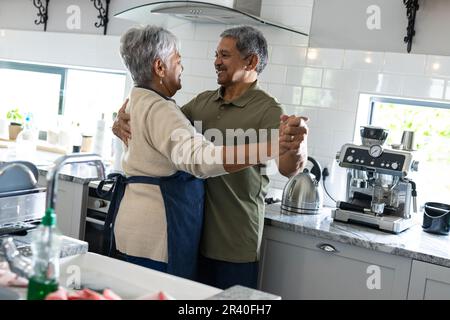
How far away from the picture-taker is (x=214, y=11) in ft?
9.51

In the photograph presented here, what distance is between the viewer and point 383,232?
2.46 metres

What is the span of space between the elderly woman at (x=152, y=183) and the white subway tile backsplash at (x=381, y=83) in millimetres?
1178

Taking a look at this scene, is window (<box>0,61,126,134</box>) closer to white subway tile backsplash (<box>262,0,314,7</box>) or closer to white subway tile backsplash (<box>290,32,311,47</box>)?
white subway tile backsplash (<box>262,0,314,7</box>)

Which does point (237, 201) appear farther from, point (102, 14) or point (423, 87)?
point (102, 14)

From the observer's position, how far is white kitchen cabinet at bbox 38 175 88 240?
3035mm

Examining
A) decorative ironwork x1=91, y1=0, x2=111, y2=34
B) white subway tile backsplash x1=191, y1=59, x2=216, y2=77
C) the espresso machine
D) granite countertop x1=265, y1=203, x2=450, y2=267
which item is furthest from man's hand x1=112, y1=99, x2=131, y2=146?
decorative ironwork x1=91, y1=0, x2=111, y2=34

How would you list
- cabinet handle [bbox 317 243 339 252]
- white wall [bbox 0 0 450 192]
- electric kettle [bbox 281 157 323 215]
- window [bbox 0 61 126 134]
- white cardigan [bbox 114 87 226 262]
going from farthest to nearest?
1. window [bbox 0 61 126 134]
2. white wall [bbox 0 0 450 192]
3. electric kettle [bbox 281 157 323 215]
4. cabinet handle [bbox 317 243 339 252]
5. white cardigan [bbox 114 87 226 262]

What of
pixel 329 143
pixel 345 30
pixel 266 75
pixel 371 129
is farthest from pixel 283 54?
pixel 371 129

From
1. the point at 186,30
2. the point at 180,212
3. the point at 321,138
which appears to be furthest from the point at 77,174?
the point at 321,138

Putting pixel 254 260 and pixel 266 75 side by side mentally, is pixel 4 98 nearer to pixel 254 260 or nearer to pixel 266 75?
pixel 266 75

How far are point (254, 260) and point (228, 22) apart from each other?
1516 mm

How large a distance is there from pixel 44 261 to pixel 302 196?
67.8 inches

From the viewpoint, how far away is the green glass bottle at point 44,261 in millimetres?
1110

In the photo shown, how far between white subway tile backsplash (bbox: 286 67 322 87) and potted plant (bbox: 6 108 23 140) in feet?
7.32
